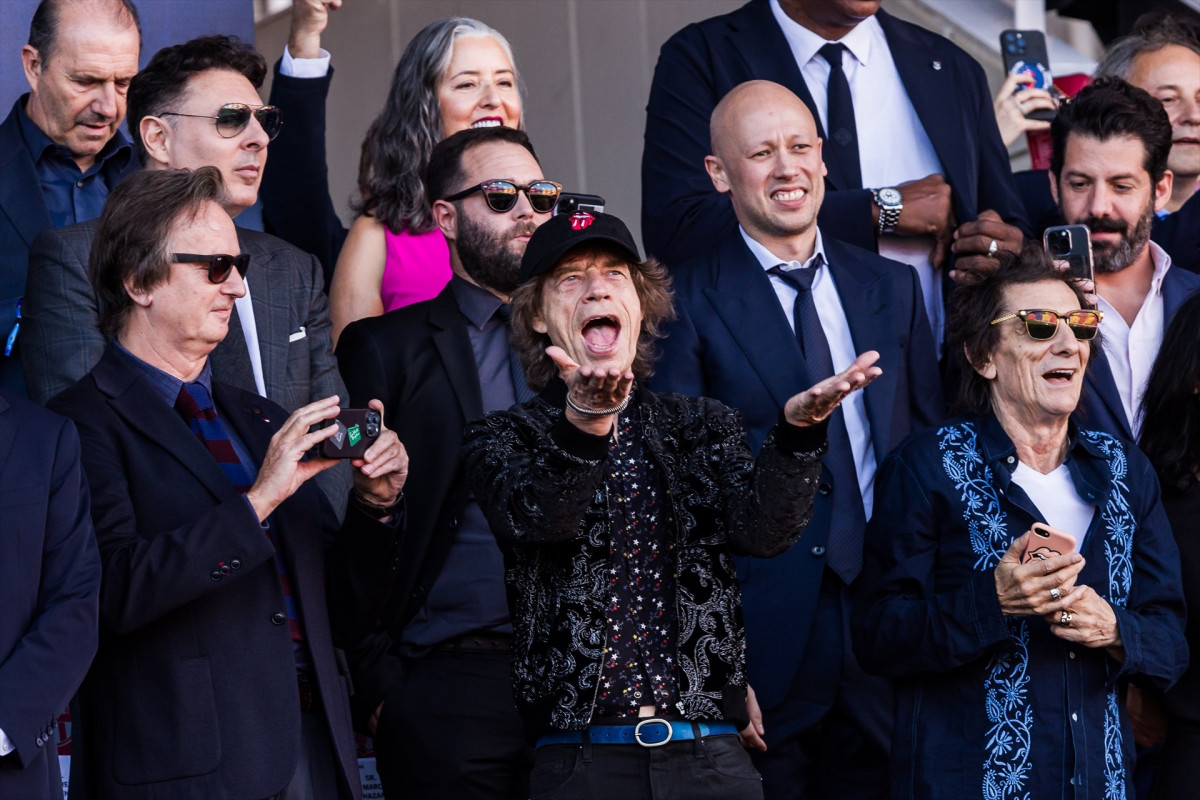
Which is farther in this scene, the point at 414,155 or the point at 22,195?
the point at 414,155

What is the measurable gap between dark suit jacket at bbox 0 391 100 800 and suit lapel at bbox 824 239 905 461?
202cm

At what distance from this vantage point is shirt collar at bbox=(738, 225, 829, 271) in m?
4.55

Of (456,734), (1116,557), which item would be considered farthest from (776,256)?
(456,734)

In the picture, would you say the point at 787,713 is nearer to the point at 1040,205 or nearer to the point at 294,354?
the point at 294,354

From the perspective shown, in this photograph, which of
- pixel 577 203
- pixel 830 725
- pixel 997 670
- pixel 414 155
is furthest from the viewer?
pixel 414 155

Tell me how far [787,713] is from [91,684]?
1702mm

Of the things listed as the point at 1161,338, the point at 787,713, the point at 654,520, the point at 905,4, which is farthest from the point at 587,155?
the point at 654,520

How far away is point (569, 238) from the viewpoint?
338 centimetres

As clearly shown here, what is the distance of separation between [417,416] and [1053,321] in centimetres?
160

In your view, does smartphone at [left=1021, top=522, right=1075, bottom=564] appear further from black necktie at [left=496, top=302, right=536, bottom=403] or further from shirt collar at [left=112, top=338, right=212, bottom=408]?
shirt collar at [left=112, top=338, right=212, bottom=408]

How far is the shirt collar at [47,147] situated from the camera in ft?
15.6

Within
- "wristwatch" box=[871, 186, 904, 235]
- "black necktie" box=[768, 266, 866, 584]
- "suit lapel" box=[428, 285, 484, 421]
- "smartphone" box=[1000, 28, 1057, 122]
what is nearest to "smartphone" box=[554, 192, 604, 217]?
"suit lapel" box=[428, 285, 484, 421]

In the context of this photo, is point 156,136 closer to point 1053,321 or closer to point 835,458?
point 835,458

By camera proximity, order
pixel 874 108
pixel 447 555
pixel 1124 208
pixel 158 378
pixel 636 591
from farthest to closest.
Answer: pixel 874 108, pixel 1124 208, pixel 447 555, pixel 158 378, pixel 636 591
